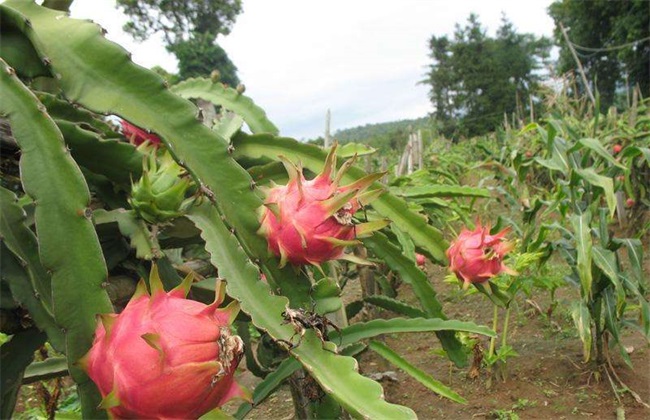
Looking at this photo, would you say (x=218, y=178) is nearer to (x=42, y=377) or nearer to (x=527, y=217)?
(x=42, y=377)

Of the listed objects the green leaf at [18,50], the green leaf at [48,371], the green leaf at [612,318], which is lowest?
the green leaf at [612,318]

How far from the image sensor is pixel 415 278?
1.05 metres

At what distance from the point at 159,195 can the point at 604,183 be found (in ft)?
4.68

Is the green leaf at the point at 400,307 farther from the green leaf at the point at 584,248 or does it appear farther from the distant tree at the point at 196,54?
the distant tree at the point at 196,54

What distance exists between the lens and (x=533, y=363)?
2.20m

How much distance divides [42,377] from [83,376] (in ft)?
1.41

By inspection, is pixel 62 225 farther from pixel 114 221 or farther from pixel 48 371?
pixel 48 371

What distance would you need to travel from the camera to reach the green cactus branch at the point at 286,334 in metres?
0.57

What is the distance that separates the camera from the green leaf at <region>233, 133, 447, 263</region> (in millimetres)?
997

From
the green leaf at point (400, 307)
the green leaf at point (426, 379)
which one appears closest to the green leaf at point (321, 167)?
the green leaf at point (400, 307)

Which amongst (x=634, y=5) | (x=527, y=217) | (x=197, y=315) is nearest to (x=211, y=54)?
(x=634, y=5)

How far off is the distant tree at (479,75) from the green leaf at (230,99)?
96.0 feet

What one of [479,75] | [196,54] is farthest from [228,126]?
[479,75]

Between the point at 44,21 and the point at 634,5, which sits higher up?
the point at 634,5
